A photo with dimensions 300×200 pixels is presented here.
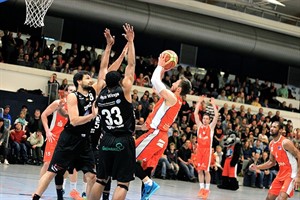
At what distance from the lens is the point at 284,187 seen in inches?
363

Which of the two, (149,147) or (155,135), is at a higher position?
(155,135)

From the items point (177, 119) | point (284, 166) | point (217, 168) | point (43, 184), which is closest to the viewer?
point (43, 184)

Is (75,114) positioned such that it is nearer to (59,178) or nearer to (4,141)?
(59,178)

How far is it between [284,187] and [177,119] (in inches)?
481

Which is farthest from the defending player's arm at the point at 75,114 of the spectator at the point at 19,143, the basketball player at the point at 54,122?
the spectator at the point at 19,143

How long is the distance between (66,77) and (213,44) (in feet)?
26.1

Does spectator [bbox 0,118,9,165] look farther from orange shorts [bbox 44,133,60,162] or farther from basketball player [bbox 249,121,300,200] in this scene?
basketball player [bbox 249,121,300,200]

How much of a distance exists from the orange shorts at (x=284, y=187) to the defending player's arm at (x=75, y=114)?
3.64 m

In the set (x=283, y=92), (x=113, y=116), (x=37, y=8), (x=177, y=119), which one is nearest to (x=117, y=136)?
(x=113, y=116)

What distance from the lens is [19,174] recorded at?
1334 cm

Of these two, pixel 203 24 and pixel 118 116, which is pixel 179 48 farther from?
pixel 118 116

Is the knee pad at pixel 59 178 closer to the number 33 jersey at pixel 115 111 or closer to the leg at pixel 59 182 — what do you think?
the leg at pixel 59 182

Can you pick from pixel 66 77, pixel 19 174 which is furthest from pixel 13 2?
pixel 19 174

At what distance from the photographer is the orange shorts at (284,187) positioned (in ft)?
30.2
